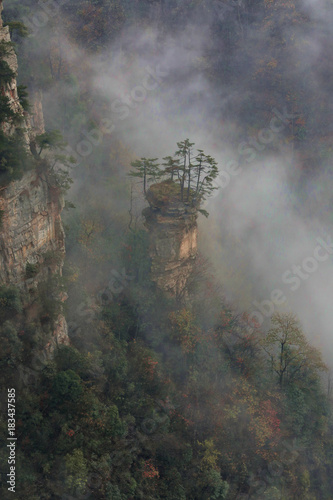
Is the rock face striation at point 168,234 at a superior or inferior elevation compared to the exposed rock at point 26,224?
superior

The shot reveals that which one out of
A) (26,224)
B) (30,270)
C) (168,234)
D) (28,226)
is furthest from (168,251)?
(26,224)

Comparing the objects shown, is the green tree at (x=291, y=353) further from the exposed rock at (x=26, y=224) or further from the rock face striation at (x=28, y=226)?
the exposed rock at (x=26, y=224)

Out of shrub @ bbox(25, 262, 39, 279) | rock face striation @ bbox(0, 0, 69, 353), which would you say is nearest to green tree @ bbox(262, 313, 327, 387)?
rock face striation @ bbox(0, 0, 69, 353)

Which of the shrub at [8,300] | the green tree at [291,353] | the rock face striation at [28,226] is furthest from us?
the green tree at [291,353]

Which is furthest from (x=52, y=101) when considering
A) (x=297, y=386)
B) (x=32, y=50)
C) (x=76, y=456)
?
(x=297, y=386)

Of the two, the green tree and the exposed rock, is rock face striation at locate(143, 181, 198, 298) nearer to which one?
the green tree

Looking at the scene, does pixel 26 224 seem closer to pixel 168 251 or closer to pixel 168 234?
pixel 168 234

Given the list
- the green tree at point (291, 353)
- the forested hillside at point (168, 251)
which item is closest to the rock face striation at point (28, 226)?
the forested hillside at point (168, 251)
